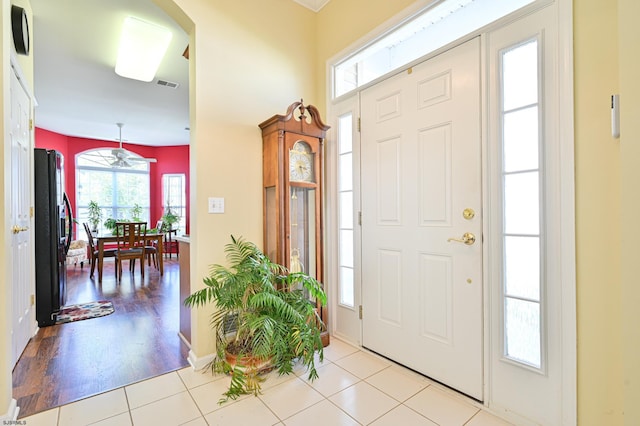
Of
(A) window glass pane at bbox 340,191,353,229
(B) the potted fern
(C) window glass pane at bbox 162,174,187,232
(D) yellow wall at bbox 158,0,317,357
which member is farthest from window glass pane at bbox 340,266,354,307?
(C) window glass pane at bbox 162,174,187,232

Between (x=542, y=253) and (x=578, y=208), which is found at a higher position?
(x=578, y=208)

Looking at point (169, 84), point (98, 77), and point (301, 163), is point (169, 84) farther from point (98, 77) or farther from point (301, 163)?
point (301, 163)

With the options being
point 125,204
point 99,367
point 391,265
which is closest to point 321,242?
point 391,265

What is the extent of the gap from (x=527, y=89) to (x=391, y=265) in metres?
1.32

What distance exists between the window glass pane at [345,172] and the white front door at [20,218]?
2247mm

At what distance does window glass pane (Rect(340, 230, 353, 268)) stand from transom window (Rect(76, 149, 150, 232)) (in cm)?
654

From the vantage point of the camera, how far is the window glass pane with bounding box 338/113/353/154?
251 cm

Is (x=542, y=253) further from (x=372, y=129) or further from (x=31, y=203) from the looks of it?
(x=31, y=203)

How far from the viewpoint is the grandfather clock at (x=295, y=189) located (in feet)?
7.42

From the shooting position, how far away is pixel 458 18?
5.94ft

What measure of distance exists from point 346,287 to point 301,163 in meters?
1.13

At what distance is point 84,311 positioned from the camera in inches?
127

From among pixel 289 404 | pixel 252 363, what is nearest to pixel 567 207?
pixel 289 404

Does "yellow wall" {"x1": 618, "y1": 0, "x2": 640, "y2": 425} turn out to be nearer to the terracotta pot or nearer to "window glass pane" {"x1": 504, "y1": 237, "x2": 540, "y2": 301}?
"window glass pane" {"x1": 504, "y1": 237, "x2": 540, "y2": 301}
